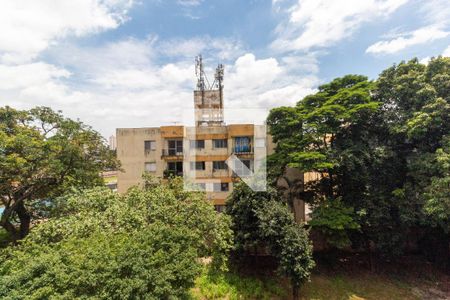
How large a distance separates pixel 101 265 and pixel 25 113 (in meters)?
12.0

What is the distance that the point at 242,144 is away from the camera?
62.0 feet

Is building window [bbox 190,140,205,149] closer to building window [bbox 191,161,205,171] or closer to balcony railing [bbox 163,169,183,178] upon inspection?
building window [bbox 191,161,205,171]

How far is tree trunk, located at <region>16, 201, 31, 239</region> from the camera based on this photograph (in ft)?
48.7

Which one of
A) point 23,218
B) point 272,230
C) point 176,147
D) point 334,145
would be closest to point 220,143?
point 176,147

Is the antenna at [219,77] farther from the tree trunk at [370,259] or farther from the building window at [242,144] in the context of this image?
the tree trunk at [370,259]

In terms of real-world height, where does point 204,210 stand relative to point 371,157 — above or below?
below

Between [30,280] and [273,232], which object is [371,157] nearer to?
[273,232]

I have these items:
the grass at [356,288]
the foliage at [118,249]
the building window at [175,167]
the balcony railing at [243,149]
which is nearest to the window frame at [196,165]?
the building window at [175,167]

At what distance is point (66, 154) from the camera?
46.1ft

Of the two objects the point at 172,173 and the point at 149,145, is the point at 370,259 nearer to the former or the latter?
the point at 172,173

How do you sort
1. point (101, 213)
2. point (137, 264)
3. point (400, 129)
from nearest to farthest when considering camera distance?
point (137, 264) < point (101, 213) < point (400, 129)

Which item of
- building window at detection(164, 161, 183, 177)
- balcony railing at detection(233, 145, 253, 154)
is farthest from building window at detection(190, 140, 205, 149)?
balcony railing at detection(233, 145, 253, 154)

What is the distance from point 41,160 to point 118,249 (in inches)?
325

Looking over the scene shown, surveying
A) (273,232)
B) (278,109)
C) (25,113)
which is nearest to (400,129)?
(278,109)
